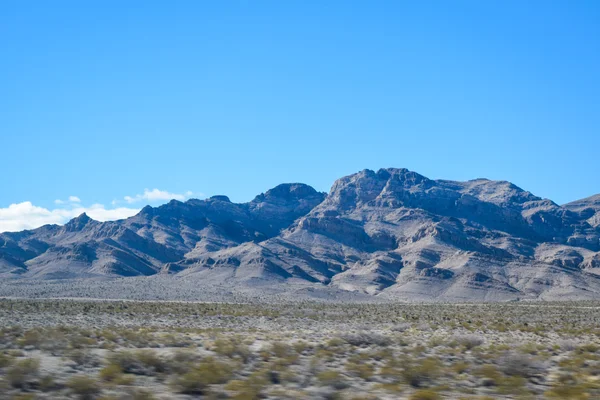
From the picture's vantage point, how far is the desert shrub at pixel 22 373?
12.8 m

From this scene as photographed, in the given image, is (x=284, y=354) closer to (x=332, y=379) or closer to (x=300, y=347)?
(x=300, y=347)

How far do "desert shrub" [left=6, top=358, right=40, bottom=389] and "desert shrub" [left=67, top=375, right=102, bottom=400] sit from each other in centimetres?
93

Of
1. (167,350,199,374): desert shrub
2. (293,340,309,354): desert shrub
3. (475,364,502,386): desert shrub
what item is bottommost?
(293,340,309,354): desert shrub

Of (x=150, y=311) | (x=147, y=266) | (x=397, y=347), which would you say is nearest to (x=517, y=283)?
(x=147, y=266)

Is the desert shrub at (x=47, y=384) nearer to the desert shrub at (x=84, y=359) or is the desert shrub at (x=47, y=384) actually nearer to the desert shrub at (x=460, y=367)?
the desert shrub at (x=84, y=359)

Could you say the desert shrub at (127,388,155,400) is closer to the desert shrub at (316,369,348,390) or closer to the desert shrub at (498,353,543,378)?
the desert shrub at (316,369,348,390)

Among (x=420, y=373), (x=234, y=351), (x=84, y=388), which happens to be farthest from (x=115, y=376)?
(x=420, y=373)

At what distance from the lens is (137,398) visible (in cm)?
1186

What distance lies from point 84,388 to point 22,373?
1.96 metres

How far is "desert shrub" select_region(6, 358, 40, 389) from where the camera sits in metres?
12.8

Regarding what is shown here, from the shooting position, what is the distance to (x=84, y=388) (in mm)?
12289

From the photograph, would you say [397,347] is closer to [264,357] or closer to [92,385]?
[264,357]

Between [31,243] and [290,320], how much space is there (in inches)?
5947

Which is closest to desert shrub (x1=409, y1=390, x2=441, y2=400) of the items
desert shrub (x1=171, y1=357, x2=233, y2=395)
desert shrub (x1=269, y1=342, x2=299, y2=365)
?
desert shrub (x1=171, y1=357, x2=233, y2=395)
